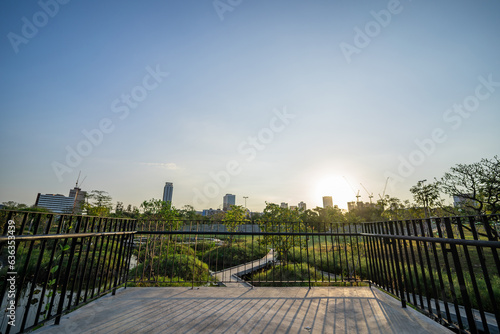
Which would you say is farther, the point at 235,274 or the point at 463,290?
the point at 235,274

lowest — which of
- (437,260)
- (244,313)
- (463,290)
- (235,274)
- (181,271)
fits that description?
(181,271)

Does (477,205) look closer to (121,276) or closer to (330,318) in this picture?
(330,318)

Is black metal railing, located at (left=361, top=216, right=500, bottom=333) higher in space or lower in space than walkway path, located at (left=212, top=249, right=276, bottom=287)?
higher

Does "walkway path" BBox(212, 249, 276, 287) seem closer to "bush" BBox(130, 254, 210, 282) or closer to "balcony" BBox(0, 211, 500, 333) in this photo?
"bush" BBox(130, 254, 210, 282)

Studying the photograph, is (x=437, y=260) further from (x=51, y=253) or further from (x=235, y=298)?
(x=51, y=253)

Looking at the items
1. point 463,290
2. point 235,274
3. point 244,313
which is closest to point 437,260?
point 463,290

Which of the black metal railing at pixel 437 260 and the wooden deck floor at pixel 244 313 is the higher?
the black metal railing at pixel 437 260

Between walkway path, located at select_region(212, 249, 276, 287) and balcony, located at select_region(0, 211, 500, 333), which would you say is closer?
balcony, located at select_region(0, 211, 500, 333)

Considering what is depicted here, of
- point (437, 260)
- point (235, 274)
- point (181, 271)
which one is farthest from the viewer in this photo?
point (181, 271)

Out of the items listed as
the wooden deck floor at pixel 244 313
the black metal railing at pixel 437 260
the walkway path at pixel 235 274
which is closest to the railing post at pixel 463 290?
the black metal railing at pixel 437 260

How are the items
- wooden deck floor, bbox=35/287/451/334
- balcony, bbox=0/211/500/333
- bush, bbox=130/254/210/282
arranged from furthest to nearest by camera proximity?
bush, bbox=130/254/210/282 → wooden deck floor, bbox=35/287/451/334 → balcony, bbox=0/211/500/333

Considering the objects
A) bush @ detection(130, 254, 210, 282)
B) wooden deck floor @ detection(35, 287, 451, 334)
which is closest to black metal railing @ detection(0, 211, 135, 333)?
wooden deck floor @ detection(35, 287, 451, 334)

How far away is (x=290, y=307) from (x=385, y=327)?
1197mm

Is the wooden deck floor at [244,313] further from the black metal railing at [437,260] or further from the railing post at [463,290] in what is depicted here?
the railing post at [463,290]
